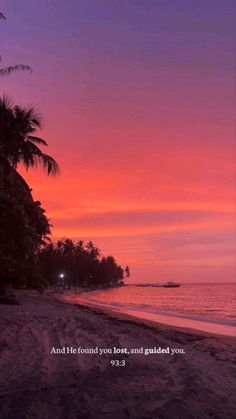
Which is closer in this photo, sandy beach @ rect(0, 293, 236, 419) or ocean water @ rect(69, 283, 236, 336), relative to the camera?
sandy beach @ rect(0, 293, 236, 419)

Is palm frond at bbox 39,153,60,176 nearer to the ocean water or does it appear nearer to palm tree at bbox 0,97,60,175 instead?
palm tree at bbox 0,97,60,175

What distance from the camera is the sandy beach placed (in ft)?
18.7

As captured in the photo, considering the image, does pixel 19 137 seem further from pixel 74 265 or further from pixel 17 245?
pixel 74 265

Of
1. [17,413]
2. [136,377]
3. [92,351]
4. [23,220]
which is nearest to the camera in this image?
[17,413]

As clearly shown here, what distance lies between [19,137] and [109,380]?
12266 mm

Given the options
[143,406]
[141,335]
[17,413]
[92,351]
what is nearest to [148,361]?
[92,351]

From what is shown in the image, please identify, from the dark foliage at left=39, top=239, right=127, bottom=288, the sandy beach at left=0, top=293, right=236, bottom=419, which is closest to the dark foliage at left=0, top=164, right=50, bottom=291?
the sandy beach at left=0, top=293, right=236, bottom=419

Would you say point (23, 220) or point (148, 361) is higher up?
point (23, 220)

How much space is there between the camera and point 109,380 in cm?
746

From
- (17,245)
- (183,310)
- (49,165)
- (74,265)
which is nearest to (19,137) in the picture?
(49,165)

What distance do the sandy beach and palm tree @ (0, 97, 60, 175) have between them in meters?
7.38

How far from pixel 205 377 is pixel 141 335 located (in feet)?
23.8

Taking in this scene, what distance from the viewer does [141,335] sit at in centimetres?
1534

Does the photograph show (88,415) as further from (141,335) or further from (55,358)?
(141,335)
